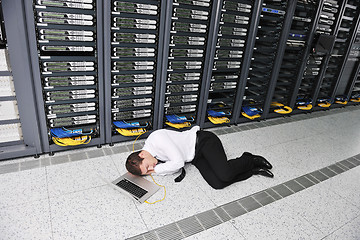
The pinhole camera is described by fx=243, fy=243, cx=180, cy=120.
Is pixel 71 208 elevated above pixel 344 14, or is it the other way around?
pixel 344 14

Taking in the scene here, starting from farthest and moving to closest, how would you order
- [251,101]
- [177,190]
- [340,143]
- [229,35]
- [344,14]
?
[344,14] → [251,101] → [340,143] → [229,35] → [177,190]

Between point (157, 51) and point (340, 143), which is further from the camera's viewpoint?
point (340, 143)

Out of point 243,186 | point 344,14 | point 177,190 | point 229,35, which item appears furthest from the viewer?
point 344,14

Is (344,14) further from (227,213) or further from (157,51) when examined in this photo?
(227,213)

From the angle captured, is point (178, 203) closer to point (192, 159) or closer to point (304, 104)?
point (192, 159)

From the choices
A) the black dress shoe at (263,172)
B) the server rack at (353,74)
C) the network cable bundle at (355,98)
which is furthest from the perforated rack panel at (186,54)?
the network cable bundle at (355,98)

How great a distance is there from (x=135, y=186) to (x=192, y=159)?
0.69 m

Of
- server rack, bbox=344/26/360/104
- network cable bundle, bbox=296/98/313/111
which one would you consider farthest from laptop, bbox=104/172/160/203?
server rack, bbox=344/26/360/104

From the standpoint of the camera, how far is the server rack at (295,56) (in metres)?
4.03

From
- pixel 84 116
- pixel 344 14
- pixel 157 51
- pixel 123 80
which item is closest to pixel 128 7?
pixel 157 51

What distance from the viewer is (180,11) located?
9.80 ft

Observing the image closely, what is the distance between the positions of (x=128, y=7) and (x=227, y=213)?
2.38 meters

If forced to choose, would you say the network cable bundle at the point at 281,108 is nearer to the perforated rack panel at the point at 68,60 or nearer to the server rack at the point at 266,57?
the server rack at the point at 266,57

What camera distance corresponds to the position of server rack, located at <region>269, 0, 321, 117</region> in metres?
4.03
